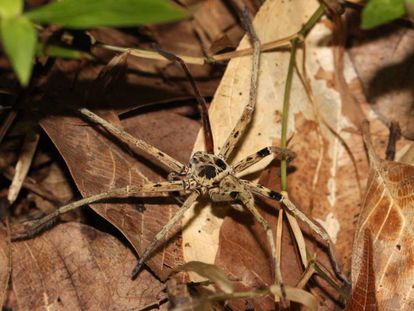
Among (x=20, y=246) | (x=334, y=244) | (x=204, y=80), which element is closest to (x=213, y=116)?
(x=204, y=80)

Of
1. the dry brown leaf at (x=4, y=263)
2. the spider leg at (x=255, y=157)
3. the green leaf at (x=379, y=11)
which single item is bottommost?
the dry brown leaf at (x=4, y=263)

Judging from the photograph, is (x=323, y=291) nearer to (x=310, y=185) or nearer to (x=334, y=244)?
(x=334, y=244)

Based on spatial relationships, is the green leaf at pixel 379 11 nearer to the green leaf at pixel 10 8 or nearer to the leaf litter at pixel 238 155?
the leaf litter at pixel 238 155

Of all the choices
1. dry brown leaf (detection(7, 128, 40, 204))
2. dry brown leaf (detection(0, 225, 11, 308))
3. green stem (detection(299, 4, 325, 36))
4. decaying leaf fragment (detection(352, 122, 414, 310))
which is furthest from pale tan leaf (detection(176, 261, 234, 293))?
green stem (detection(299, 4, 325, 36))

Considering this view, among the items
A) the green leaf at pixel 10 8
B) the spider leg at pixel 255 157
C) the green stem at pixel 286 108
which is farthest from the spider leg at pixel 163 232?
the green leaf at pixel 10 8

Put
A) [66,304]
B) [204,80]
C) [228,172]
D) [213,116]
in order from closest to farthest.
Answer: [66,304] → [228,172] → [213,116] → [204,80]

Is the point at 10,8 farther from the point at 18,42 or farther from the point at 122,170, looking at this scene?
the point at 122,170
